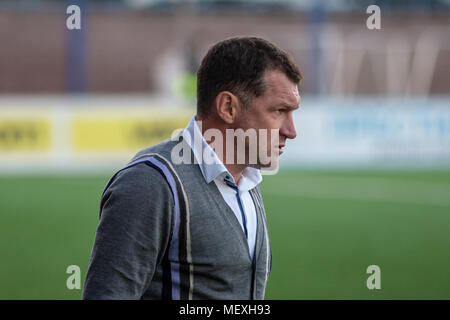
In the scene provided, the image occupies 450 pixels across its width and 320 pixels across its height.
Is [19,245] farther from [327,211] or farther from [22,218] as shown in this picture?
[327,211]

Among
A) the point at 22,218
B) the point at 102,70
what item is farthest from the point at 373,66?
the point at 22,218

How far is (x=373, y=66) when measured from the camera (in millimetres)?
24578

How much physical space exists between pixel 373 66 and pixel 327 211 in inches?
558

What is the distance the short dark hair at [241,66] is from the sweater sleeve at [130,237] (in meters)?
0.43

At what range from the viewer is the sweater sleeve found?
2.33m

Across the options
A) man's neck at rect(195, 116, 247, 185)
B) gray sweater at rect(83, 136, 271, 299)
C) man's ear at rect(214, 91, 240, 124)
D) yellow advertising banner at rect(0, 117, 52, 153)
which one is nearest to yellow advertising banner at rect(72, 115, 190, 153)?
yellow advertising banner at rect(0, 117, 52, 153)

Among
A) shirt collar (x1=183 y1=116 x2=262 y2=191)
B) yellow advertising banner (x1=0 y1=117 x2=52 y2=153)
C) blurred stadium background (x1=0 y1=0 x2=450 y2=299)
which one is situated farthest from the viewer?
yellow advertising banner (x1=0 y1=117 x2=52 y2=153)

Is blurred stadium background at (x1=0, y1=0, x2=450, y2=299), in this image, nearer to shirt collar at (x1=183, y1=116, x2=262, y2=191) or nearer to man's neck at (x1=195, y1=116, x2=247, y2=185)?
man's neck at (x1=195, y1=116, x2=247, y2=185)

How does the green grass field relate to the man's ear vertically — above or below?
below

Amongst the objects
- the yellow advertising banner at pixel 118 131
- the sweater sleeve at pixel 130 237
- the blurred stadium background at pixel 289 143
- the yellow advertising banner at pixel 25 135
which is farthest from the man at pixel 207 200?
the yellow advertising banner at pixel 118 131

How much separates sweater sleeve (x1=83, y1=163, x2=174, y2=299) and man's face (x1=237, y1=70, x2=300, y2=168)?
1.41 ft

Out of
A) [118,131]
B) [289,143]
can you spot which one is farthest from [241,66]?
[289,143]

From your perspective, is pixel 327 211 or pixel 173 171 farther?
pixel 327 211

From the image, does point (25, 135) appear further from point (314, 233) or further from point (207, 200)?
point (207, 200)
